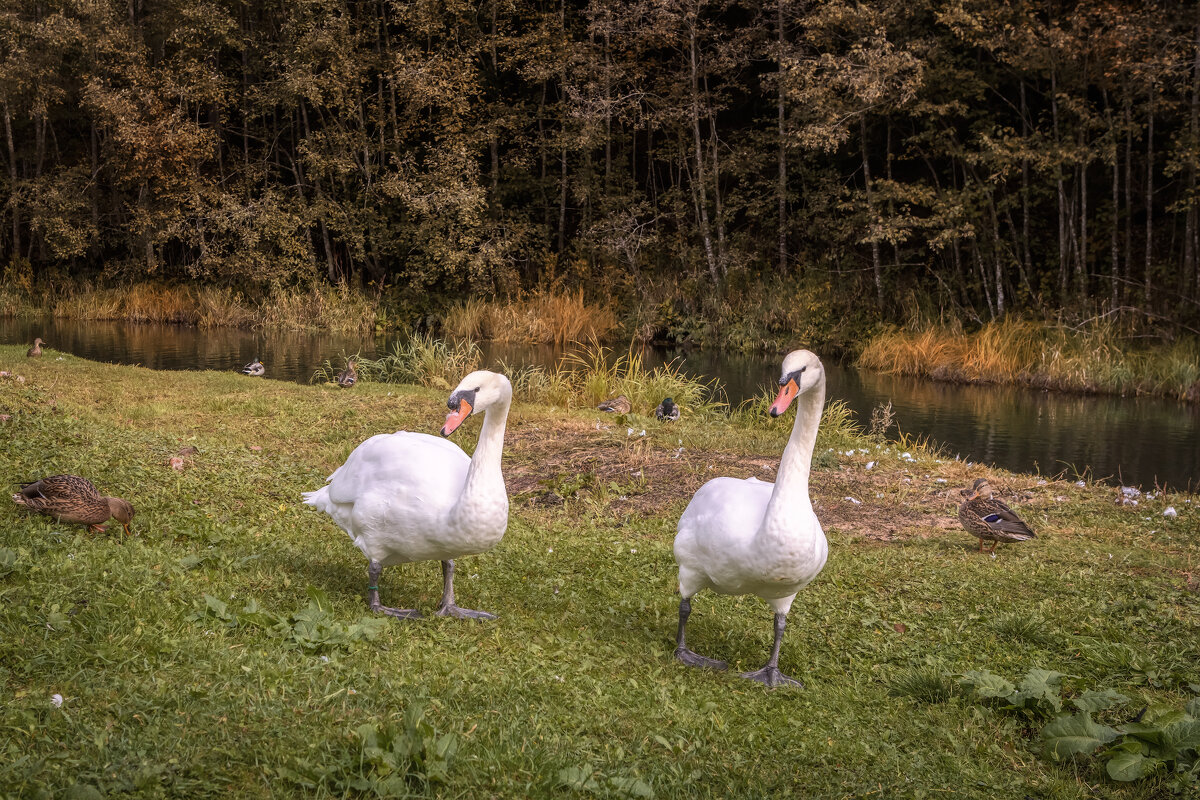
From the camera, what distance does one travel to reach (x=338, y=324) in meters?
29.6

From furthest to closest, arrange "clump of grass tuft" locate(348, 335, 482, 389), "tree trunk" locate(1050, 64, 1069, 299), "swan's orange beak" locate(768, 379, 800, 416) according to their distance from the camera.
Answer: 1. "tree trunk" locate(1050, 64, 1069, 299)
2. "clump of grass tuft" locate(348, 335, 482, 389)
3. "swan's orange beak" locate(768, 379, 800, 416)

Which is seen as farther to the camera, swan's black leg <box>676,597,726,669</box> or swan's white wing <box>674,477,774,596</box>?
swan's black leg <box>676,597,726,669</box>

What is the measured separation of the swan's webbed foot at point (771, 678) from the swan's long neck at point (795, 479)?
84 cm

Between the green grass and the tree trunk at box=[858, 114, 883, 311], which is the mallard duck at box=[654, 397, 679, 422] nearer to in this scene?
the green grass

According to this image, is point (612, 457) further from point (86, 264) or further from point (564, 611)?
point (86, 264)

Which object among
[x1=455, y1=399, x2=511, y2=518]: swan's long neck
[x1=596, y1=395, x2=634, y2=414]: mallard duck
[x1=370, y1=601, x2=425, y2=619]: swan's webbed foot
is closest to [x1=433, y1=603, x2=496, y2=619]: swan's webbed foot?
[x1=370, y1=601, x2=425, y2=619]: swan's webbed foot

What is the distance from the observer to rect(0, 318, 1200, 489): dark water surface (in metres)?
14.0

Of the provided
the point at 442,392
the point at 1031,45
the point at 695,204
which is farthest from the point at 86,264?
the point at 1031,45

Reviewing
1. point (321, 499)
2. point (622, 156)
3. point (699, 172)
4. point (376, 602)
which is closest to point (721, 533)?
point (376, 602)

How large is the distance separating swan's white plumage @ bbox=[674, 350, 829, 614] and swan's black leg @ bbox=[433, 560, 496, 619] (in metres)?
1.18

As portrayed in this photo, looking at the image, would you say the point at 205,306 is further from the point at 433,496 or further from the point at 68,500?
the point at 433,496

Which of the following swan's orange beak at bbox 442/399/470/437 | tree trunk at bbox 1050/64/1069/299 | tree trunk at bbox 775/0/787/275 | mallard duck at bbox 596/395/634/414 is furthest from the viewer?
tree trunk at bbox 775/0/787/275

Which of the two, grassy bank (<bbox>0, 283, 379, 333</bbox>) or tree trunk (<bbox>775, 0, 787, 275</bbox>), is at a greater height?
tree trunk (<bbox>775, 0, 787, 275</bbox>)

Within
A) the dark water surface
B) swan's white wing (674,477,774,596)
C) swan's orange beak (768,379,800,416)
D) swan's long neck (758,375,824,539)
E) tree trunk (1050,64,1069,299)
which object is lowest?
the dark water surface
